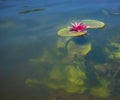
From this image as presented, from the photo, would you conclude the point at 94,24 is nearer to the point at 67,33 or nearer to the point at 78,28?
the point at 78,28

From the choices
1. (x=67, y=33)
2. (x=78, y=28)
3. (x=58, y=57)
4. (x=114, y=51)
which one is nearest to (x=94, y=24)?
(x=78, y=28)

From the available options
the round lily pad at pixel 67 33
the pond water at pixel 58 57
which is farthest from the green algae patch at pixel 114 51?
the round lily pad at pixel 67 33

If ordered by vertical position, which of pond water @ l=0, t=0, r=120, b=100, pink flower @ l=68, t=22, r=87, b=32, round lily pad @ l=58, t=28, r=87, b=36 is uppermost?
pink flower @ l=68, t=22, r=87, b=32

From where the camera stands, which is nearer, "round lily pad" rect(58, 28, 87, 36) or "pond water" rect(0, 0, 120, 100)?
"pond water" rect(0, 0, 120, 100)

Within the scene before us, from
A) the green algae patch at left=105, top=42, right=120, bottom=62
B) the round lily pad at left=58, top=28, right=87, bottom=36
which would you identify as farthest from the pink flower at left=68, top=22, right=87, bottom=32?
the green algae patch at left=105, top=42, right=120, bottom=62

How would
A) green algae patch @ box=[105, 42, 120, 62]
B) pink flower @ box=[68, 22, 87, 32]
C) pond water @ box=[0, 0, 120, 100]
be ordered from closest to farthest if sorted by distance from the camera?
1. pond water @ box=[0, 0, 120, 100]
2. green algae patch @ box=[105, 42, 120, 62]
3. pink flower @ box=[68, 22, 87, 32]

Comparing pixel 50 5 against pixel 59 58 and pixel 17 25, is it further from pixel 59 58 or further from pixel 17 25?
pixel 59 58

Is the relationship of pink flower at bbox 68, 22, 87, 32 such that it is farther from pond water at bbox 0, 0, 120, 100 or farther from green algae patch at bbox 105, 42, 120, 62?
green algae patch at bbox 105, 42, 120, 62

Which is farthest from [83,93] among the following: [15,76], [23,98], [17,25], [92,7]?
[92,7]
